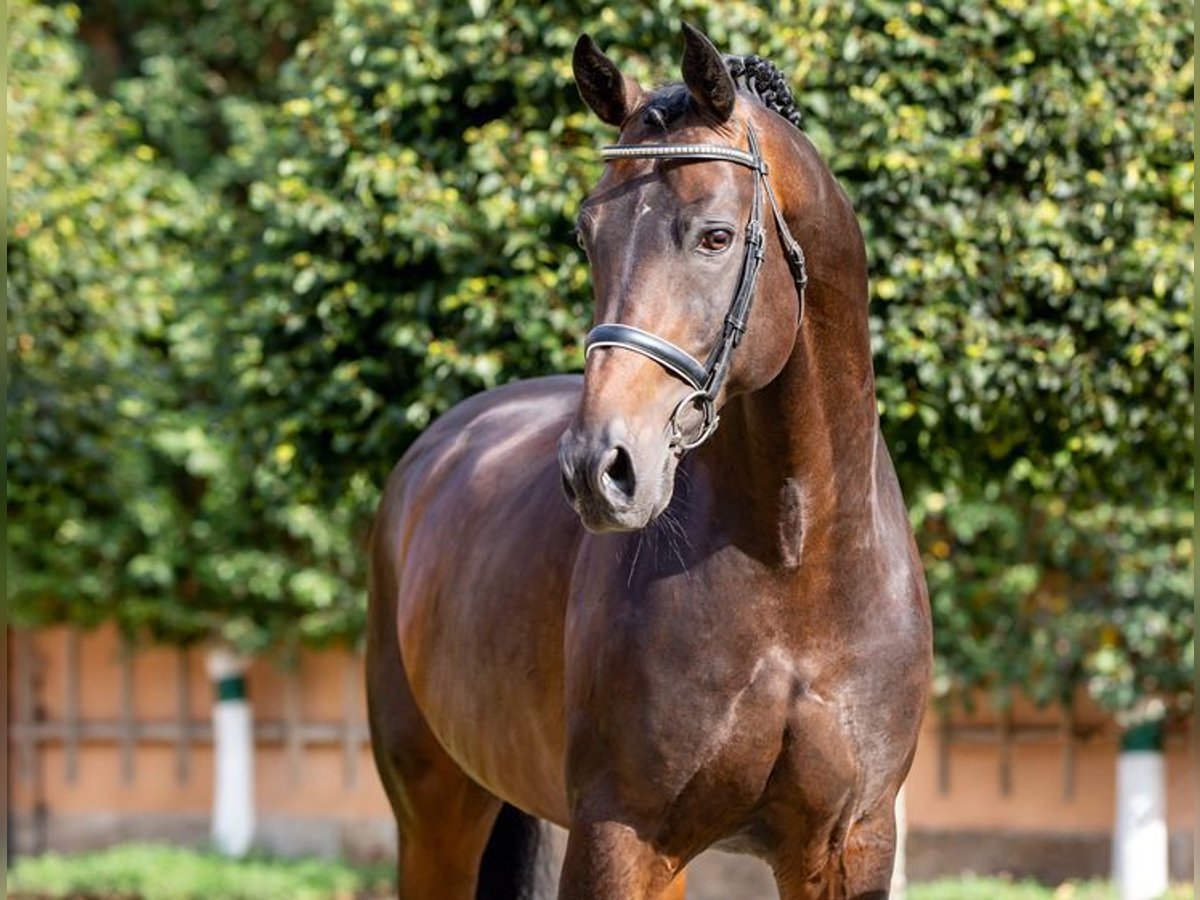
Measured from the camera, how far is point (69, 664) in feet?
48.9

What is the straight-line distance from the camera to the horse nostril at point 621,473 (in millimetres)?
2801

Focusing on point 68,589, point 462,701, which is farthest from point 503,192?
point 68,589

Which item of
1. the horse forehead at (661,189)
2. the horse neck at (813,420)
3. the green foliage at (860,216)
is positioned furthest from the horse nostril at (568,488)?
the green foliage at (860,216)

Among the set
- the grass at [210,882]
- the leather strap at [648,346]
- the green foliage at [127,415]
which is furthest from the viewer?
the grass at [210,882]

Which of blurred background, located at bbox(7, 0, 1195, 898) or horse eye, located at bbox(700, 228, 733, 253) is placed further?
blurred background, located at bbox(7, 0, 1195, 898)

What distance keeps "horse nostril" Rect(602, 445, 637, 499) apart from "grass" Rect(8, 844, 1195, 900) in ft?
24.8

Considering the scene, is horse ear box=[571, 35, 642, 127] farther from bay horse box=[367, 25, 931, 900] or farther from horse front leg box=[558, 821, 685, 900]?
horse front leg box=[558, 821, 685, 900]

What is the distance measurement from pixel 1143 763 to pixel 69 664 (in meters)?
8.25

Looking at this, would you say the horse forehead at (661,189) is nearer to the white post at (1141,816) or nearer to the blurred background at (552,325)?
the blurred background at (552,325)

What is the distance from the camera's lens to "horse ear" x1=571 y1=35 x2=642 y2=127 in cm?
317

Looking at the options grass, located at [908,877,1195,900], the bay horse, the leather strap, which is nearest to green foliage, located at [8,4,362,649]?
grass, located at [908,877,1195,900]

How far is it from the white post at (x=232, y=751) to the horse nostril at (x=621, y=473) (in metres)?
10.9

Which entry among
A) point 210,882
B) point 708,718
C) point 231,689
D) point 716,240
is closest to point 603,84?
point 716,240

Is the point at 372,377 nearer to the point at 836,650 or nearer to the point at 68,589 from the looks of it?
the point at 836,650
